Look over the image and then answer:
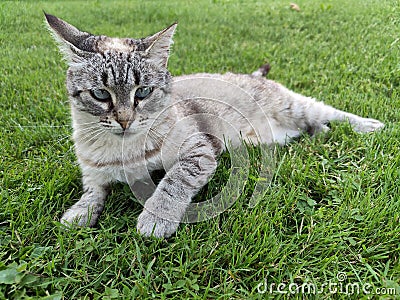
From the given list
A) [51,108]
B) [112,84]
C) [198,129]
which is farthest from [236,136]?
[51,108]

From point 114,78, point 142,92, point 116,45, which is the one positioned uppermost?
point 116,45

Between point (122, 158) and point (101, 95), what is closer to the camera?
point (101, 95)

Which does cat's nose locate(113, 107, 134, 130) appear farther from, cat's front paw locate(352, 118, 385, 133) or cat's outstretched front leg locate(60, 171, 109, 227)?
cat's front paw locate(352, 118, 385, 133)

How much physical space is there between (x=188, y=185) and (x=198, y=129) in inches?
21.9

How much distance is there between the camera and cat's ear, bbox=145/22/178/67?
7.27ft

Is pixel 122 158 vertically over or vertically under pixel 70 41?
under

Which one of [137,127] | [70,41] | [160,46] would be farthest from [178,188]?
[70,41]

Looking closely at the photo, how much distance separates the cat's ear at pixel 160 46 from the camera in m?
2.21

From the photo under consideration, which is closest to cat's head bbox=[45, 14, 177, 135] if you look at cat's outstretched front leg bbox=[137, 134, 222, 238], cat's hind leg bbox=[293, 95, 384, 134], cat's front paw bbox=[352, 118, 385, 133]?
cat's outstretched front leg bbox=[137, 134, 222, 238]

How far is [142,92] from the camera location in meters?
2.20

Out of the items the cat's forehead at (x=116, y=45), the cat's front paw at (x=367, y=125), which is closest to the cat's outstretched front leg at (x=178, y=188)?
the cat's forehead at (x=116, y=45)

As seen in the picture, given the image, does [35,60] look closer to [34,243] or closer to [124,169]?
[124,169]

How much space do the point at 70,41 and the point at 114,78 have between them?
383 mm

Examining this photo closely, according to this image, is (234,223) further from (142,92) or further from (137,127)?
(142,92)
